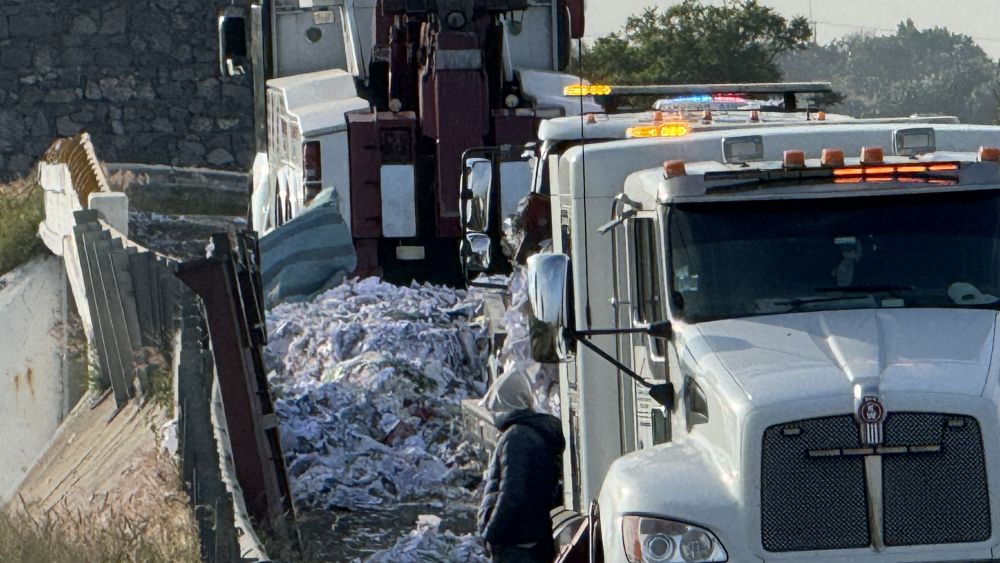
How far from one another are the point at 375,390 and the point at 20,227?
1000 centimetres

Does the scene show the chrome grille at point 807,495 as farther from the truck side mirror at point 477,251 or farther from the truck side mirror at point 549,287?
the truck side mirror at point 477,251

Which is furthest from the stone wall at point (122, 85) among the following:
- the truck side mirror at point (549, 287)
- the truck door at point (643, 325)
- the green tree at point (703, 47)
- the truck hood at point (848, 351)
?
the truck hood at point (848, 351)

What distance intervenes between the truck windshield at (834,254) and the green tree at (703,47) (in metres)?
27.1

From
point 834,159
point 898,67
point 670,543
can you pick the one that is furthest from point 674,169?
point 898,67

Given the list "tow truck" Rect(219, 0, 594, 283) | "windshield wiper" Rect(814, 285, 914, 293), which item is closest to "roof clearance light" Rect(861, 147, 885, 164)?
"windshield wiper" Rect(814, 285, 914, 293)

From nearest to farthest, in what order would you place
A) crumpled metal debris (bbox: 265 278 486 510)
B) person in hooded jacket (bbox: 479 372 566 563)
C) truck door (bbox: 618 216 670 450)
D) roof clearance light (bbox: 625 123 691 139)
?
truck door (bbox: 618 216 670 450) → roof clearance light (bbox: 625 123 691 139) → person in hooded jacket (bbox: 479 372 566 563) → crumpled metal debris (bbox: 265 278 486 510)

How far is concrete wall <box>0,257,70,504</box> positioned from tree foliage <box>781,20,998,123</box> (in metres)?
26.7

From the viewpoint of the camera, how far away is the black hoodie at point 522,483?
26.4ft

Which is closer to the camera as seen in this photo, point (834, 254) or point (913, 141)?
point (834, 254)

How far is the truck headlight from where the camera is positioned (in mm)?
6145

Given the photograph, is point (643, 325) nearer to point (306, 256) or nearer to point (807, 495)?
point (807, 495)

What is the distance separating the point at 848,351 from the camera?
6.38 metres

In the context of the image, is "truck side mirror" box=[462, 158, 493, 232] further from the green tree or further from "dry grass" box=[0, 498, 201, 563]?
the green tree

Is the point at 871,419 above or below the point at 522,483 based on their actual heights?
above
